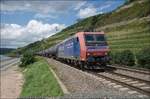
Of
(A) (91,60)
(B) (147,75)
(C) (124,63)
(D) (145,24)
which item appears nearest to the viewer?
(B) (147,75)

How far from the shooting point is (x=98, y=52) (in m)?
23.7

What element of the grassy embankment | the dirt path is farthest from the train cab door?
the dirt path

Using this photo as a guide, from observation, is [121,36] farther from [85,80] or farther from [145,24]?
[85,80]

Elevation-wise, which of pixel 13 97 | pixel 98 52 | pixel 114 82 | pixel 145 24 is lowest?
pixel 13 97

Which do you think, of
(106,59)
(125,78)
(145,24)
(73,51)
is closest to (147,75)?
(125,78)

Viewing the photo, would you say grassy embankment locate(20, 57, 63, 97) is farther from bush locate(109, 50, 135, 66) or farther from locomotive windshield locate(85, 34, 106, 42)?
bush locate(109, 50, 135, 66)

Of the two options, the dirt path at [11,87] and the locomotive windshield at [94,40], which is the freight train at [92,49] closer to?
the locomotive windshield at [94,40]

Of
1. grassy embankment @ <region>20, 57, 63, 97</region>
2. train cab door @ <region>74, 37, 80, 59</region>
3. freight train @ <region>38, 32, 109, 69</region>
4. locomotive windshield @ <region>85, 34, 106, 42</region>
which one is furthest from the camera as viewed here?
train cab door @ <region>74, 37, 80, 59</region>

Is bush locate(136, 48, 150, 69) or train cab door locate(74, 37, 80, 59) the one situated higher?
train cab door locate(74, 37, 80, 59)

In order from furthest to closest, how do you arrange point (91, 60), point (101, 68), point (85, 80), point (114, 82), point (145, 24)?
1. point (145, 24)
2. point (101, 68)
3. point (91, 60)
4. point (85, 80)
5. point (114, 82)

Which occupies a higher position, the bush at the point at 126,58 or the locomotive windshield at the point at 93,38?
the locomotive windshield at the point at 93,38

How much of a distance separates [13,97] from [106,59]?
26.8 feet

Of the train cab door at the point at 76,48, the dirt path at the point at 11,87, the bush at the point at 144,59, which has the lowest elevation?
the dirt path at the point at 11,87

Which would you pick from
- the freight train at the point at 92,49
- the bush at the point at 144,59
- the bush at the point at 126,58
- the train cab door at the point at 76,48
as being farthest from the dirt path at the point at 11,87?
the bush at the point at 144,59
